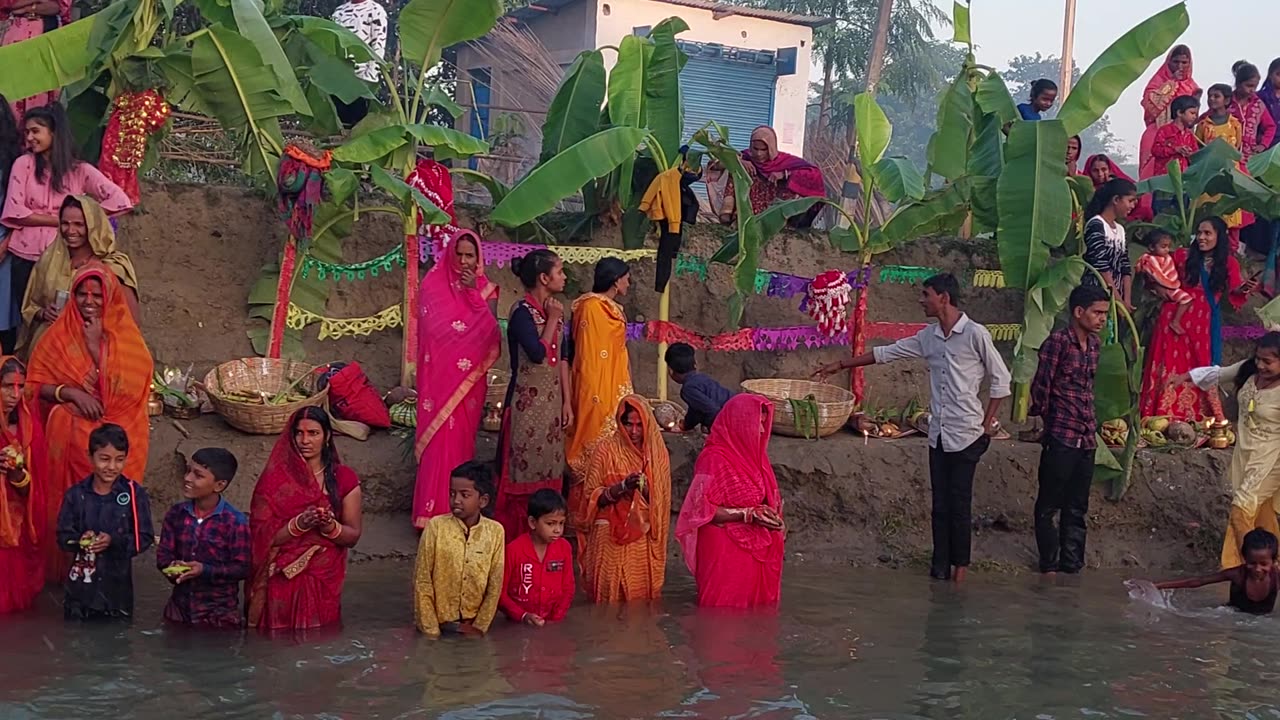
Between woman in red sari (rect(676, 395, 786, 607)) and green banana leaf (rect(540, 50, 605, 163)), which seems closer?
woman in red sari (rect(676, 395, 786, 607))

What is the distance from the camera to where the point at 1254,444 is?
25.6 feet

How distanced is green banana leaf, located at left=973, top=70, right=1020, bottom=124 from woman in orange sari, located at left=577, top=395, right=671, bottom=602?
138 inches

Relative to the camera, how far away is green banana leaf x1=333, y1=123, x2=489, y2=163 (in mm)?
8773

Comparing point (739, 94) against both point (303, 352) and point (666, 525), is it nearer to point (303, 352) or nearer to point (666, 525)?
point (303, 352)

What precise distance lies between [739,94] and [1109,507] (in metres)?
13.7

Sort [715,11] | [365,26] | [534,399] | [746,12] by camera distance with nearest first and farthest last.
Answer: [534,399] < [365,26] < [715,11] < [746,12]

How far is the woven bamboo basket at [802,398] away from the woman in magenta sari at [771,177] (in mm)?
1654

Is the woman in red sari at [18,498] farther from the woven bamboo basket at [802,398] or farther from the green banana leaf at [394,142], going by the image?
the woven bamboo basket at [802,398]

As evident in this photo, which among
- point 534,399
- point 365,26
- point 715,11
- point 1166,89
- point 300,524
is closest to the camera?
point 300,524

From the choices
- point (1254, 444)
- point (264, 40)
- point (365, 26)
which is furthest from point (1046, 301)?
point (365, 26)

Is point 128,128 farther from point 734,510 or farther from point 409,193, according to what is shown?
point 734,510

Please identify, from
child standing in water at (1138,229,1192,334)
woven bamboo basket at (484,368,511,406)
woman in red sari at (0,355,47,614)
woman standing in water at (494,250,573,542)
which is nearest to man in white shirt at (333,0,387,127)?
woven bamboo basket at (484,368,511,406)

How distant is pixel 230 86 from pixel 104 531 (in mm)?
3701

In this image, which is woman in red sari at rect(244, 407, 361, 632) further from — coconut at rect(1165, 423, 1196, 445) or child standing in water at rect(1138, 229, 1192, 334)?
child standing in water at rect(1138, 229, 1192, 334)
